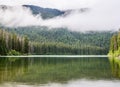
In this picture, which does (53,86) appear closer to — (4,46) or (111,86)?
(111,86)

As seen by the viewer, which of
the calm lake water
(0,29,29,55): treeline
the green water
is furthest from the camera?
(0,29,29,55): treeline

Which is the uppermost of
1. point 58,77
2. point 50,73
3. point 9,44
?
point 9,44

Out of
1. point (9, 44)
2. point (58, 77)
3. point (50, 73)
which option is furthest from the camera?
point (9, 44)

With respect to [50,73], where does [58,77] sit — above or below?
above

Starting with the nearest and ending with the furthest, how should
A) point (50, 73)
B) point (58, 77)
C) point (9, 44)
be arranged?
1. point (58, 77)
2. point (50, 73)
3. point (9, 44)

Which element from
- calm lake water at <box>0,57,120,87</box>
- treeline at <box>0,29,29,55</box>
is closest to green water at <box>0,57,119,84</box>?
calm lake water at <box>0,57,120,87</box>

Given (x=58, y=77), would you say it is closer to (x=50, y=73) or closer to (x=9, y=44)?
(x=50, y=73)

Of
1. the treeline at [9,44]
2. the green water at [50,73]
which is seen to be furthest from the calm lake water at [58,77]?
the treeline at [9,44]

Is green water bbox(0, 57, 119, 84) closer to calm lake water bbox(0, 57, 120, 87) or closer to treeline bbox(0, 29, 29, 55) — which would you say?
calm lake water bbox(0, 57, 120, 87)

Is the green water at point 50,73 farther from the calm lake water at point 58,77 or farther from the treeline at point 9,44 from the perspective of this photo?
the treeline at point 9,44

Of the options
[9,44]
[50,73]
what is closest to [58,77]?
[50,73]

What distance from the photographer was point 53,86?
3688cm

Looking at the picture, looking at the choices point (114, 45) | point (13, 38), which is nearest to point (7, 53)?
point (13, 38)

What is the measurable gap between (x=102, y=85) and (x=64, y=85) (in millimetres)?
3970
